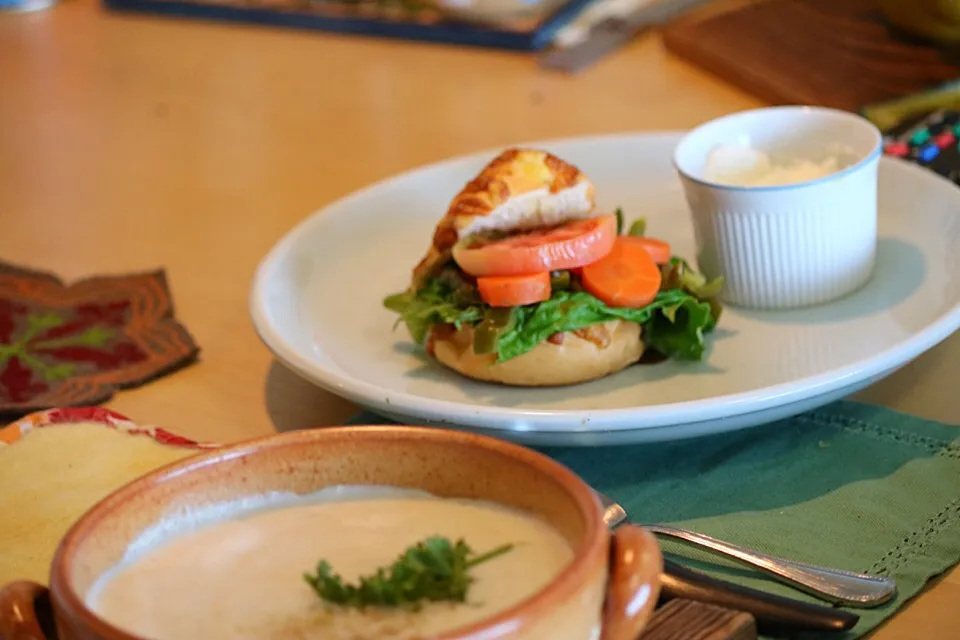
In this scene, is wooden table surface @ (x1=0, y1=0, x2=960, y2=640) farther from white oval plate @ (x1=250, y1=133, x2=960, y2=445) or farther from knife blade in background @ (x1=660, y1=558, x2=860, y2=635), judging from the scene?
knife blade in background @ (x1=660, y1=558, x2=860, y2=635)

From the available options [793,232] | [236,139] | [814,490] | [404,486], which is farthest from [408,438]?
[236,139]

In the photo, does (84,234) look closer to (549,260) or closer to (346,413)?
(346,413)

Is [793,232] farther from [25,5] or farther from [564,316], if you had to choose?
[25,5]

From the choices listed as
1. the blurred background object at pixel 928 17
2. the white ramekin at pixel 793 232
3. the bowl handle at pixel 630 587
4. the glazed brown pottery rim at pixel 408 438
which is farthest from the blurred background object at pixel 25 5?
the bowl handle at pixel 630 587

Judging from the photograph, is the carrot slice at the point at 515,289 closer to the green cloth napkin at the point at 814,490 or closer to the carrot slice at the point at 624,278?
the carrot slice at the point at 624,278

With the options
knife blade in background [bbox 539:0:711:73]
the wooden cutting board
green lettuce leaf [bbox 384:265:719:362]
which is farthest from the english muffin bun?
knife blade in background [bbox 539:0:711:73]

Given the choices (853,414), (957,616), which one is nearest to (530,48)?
(853,414)
